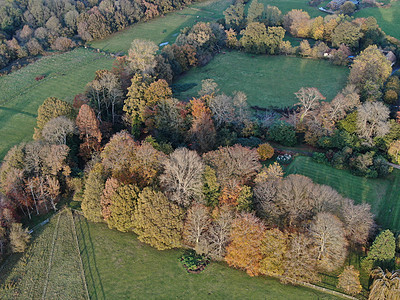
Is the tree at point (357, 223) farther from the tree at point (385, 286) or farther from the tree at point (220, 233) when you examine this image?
the tree at point (220, 233)

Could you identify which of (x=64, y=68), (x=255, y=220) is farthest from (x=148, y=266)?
(x=64, y=68)

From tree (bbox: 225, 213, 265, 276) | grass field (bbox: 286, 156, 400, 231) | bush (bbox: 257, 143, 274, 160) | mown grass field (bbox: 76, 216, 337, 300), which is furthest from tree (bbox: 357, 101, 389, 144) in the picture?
mown grass field (bbox: 76, 216, 337, 300)

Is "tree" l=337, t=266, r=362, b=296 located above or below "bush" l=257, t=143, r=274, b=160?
below

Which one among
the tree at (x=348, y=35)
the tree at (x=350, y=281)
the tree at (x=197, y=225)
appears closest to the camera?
the tree at (x=350, y=281)

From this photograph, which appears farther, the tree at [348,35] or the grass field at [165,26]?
the grass field at [165,26]

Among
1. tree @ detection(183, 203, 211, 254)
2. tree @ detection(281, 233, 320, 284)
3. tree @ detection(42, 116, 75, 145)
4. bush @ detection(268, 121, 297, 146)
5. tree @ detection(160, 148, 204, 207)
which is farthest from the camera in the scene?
bush @ detection(268, 121, 297, 146)

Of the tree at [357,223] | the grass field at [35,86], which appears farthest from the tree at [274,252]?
the grass field at [35,86]

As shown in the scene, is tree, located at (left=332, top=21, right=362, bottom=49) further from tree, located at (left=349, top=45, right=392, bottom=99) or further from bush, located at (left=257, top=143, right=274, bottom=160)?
bush, located at (left=257, top=143, right=274, bottom=160)

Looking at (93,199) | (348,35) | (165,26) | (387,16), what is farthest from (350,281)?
(387,16)
